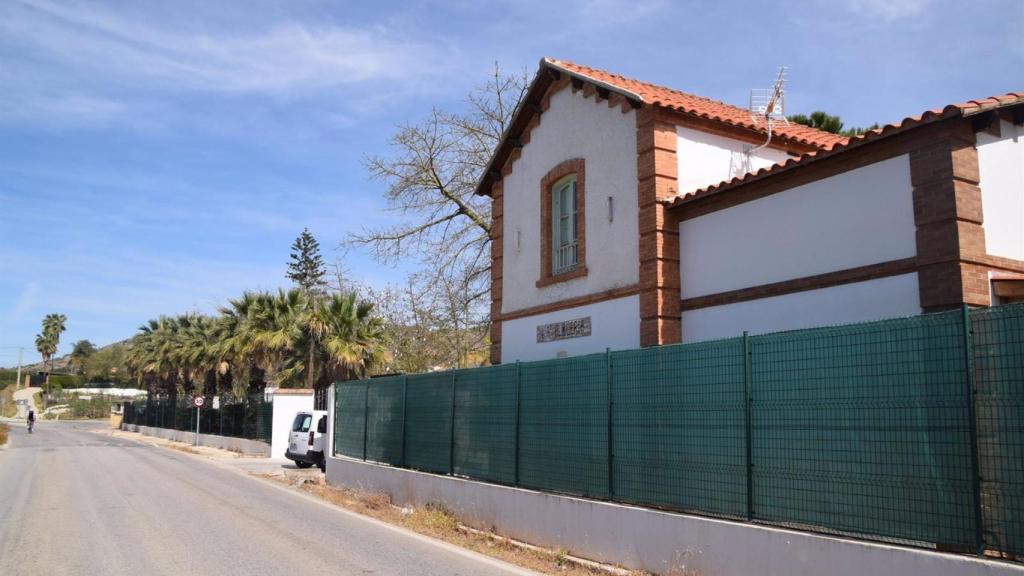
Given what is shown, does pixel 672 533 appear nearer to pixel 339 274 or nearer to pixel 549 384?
pixel 549 384

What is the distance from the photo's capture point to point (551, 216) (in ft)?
55.8

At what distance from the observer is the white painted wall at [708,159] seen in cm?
1434

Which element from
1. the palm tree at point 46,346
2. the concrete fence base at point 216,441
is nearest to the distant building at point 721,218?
the concrete fence base at point 216,441

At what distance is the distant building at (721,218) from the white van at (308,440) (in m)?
9.12

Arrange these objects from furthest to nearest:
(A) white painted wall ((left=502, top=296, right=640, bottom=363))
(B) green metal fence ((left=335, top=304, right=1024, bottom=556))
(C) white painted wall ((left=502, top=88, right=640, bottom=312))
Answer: (C) white painted wall ((left=502, top=88, right=640, bottom=312)), (A) white painted wall ((left=502, top=296, right=640, bottom=363)), (B) green metal fence ((left=335, top=304, right=1024, bottom=556))

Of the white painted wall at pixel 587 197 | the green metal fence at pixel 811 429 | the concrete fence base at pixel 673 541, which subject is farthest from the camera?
the white painted wall at pixel 587 197

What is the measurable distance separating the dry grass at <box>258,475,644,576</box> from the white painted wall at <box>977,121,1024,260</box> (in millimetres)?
5936

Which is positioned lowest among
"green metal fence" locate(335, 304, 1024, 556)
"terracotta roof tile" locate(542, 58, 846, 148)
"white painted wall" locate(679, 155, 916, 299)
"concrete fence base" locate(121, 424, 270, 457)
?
"concrete fence base" locate(121, 424, 270, 457)

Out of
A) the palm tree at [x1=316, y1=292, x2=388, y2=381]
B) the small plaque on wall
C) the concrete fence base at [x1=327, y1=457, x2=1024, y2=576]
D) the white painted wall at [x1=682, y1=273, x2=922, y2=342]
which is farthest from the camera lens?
the palm tree at [x1=316, y1=292, x2=388, y2=381]

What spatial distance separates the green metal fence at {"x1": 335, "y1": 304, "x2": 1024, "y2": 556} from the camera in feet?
20.0

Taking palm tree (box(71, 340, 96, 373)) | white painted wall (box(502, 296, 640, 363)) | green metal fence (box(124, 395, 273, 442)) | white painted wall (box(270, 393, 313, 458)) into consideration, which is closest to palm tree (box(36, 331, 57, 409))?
palm tree (box(71, 340, 96, 373))

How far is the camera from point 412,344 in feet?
128

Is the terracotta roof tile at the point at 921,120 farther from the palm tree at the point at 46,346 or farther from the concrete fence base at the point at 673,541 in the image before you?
the palm tree at the point at 46,346

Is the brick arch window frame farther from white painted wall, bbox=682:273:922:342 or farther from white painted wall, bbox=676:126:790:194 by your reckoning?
white painted wall, bbox=682:273:922:342
